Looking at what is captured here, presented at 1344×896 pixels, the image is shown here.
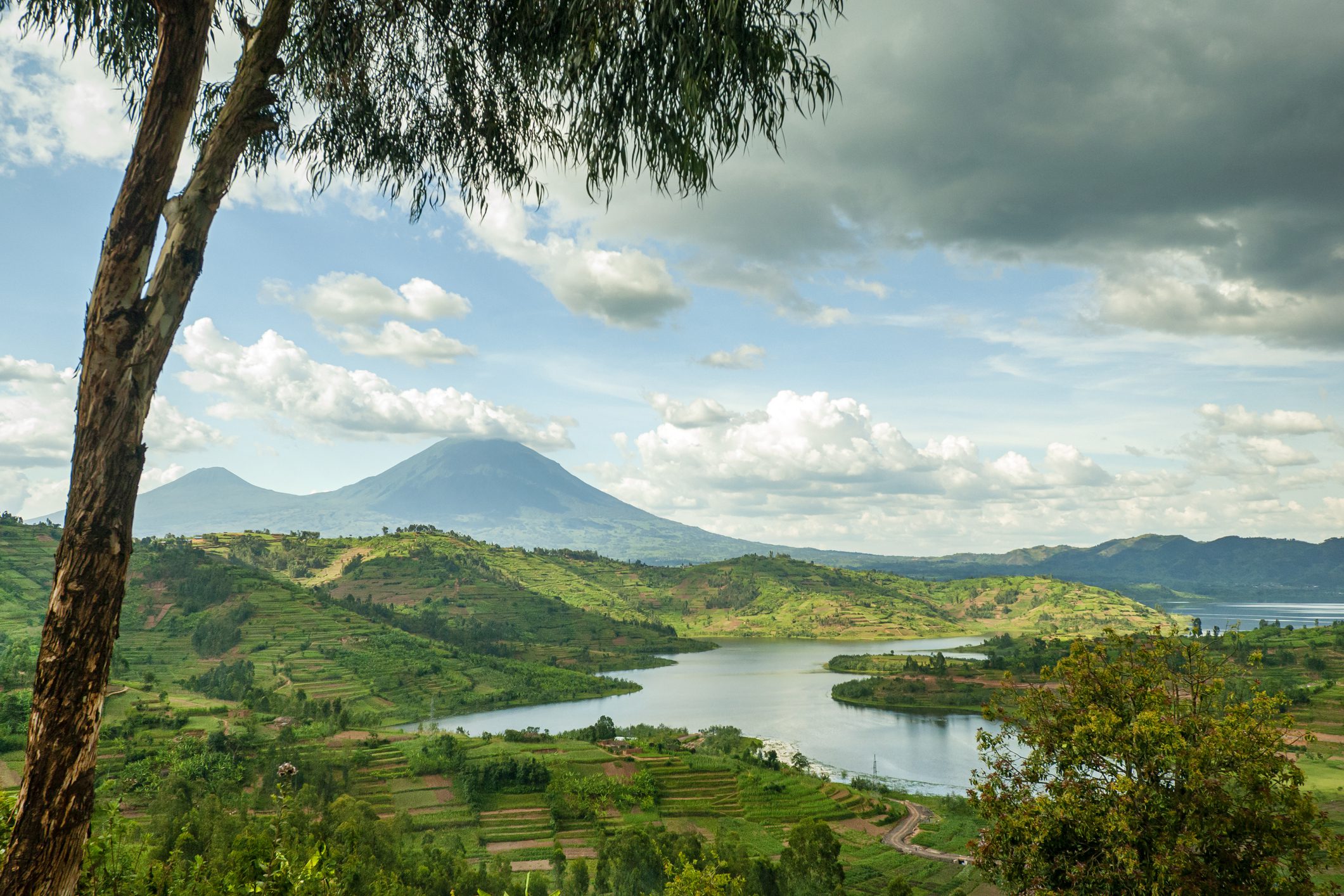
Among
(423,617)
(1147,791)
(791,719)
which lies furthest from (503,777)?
(423,617)

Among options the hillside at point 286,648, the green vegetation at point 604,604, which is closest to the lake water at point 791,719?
the hillside at point 286,648

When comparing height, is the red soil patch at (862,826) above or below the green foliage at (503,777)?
below

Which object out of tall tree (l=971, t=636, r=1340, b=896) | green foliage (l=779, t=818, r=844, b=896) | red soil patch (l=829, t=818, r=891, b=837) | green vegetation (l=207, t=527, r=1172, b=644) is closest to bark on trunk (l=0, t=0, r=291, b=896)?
tall tree (l=971, t=636, r=1340, b=896)

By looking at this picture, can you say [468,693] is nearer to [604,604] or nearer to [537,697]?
[537,697]

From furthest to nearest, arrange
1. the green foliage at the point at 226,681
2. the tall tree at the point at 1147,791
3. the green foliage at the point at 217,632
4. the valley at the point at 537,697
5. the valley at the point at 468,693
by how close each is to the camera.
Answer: the green foliage at the point at 217,632
the green foliage at the point at 226,681
the valley at the point at 537,697
the valley at the point at 468,693
the tall tree at the point at 1147,791

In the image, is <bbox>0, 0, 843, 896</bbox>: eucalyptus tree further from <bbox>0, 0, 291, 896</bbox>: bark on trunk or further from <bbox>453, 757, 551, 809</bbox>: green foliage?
<bbox>453, 757, 551, 809</bbox>: green foliage

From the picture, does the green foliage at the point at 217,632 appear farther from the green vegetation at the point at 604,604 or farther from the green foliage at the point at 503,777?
the green foliage at the point at 503,777
